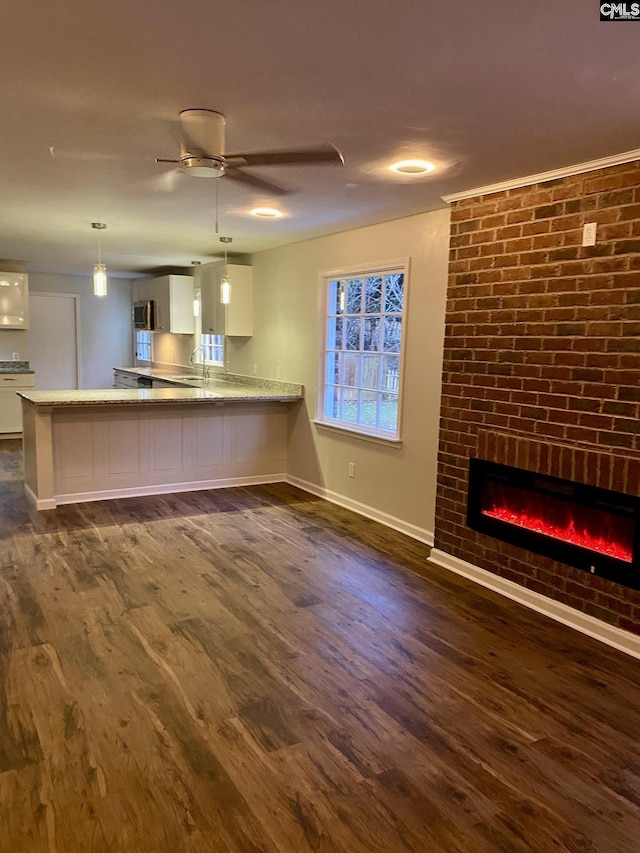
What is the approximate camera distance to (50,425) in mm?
4961

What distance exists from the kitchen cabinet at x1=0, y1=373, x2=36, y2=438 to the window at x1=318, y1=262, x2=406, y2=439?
14.8 feet

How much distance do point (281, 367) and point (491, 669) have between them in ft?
13.3

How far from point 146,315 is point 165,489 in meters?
3.69

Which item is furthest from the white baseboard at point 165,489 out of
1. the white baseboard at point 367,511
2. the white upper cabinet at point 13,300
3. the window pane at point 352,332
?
the white upper cabinet at point 13,300

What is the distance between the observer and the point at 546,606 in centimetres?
334

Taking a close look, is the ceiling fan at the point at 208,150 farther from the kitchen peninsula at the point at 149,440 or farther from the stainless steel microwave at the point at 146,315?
the stainless steel microwave at the point at 146,315

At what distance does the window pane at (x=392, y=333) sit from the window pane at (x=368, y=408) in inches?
16.7

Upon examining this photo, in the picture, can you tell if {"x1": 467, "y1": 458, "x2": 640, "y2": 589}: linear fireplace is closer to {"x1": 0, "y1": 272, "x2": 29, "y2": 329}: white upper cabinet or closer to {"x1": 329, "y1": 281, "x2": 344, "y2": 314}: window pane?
{"x1": 329, "y1": 281, "x2": 344, "y2": 314}: window pane

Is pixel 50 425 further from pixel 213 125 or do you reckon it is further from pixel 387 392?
pixel 213 125

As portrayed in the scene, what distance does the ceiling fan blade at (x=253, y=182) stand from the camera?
3.07 meters

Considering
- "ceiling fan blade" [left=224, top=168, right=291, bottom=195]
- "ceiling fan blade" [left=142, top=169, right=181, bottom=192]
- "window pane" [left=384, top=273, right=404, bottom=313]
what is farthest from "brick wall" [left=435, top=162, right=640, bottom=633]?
"ceiling fan blade" [left=142, top=169, right=181, bottom=192]

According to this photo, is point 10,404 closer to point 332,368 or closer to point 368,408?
point 332,368

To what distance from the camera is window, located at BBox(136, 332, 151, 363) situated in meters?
9.39

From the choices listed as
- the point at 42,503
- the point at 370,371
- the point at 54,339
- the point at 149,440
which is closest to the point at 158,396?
the point at 149,440
